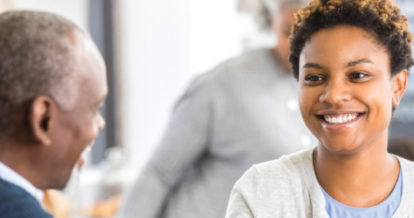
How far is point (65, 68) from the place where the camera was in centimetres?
70

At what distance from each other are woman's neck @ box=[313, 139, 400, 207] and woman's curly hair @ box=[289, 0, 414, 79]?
0.09 meters

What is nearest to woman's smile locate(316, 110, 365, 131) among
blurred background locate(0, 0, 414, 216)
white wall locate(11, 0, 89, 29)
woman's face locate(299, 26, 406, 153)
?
woman's face locate(299, 26, 406, 153)

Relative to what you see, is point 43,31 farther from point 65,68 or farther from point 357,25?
point 357,25

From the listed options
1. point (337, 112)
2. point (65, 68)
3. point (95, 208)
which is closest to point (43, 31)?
point (65, 68)

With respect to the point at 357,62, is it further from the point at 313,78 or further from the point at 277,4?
the point at 277,4

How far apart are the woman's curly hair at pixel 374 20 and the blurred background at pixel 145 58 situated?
4.97 ft

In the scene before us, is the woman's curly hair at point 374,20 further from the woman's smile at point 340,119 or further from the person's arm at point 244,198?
the person's arm at point 244,198

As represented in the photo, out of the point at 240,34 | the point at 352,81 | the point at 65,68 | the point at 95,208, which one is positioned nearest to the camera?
the point at 352,81

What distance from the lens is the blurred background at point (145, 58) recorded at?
86.5 inches

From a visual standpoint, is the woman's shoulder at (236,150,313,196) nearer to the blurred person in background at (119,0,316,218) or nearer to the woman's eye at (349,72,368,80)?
the woman's eye at (349,72,368,80)

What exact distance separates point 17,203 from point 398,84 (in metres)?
0.44

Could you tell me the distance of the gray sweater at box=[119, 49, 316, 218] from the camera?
1.10 m

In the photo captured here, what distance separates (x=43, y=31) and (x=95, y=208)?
1364 millimetres

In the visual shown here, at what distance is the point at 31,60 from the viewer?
68 centimetres
